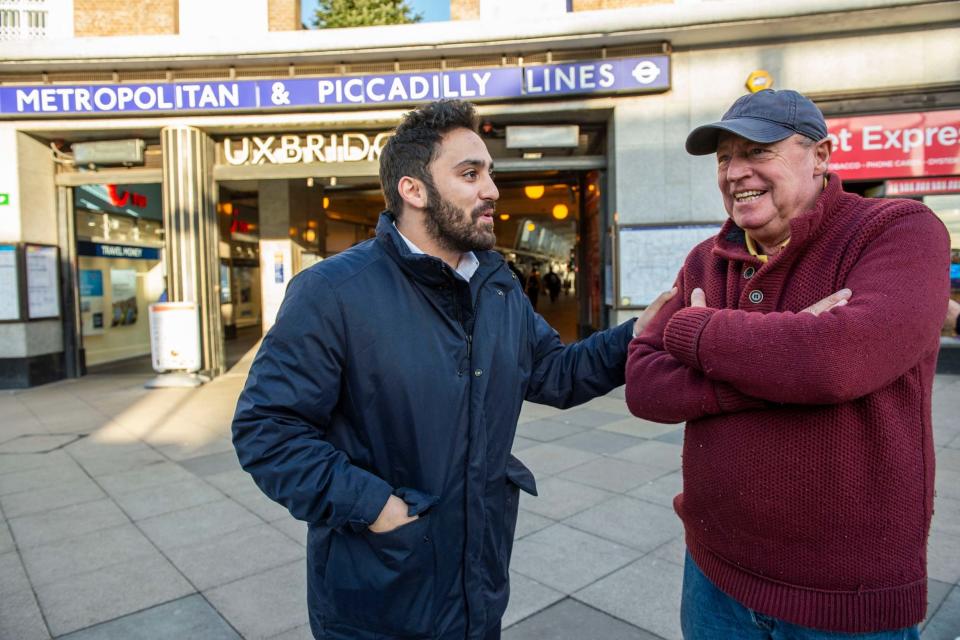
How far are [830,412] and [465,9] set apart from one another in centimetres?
995

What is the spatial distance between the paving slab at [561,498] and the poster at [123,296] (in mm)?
10881

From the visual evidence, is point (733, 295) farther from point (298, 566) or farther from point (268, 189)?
point (268, 189)

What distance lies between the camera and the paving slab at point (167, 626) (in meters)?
2.95

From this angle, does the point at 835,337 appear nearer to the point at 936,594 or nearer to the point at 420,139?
the point at 420,139

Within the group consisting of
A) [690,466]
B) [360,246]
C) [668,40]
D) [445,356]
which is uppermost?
[668,40]

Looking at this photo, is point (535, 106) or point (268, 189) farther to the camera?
point (268, 189)

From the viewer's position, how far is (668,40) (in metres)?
8.62

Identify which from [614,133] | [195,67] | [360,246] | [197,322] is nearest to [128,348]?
[197,322]

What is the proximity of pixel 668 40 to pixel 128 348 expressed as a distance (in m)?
11.8

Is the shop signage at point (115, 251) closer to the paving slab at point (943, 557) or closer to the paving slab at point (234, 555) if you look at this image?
the paving slab at point (234, 555)

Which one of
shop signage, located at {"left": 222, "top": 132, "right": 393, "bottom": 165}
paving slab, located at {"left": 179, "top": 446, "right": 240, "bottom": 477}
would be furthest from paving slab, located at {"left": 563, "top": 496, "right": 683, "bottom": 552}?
shop signage, located at {"left": 222, "top": 132, "right": 393, "bottom": 165}

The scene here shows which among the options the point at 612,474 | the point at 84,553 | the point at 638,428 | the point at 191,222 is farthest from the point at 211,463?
the point at 191,222

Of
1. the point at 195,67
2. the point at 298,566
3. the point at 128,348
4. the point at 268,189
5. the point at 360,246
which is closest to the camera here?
the point at 360,246

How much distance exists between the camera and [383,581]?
1723 millimetres
